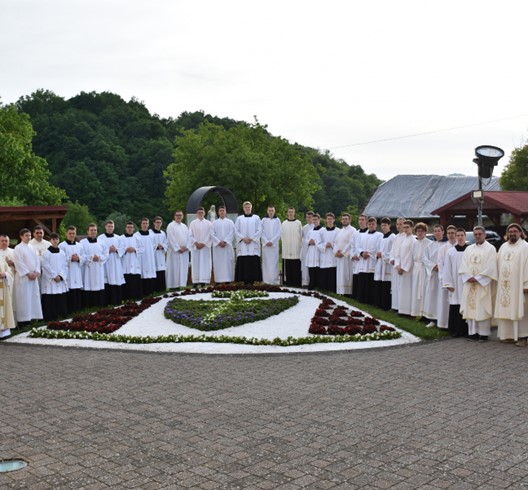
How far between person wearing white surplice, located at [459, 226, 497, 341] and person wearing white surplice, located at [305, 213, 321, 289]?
20.0 ft

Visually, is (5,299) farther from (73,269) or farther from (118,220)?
(118,220)

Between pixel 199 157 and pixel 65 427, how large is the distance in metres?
40.0

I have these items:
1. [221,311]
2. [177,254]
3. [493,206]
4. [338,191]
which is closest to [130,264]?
[177,254]

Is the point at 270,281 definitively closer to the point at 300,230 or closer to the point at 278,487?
the point at 300,230

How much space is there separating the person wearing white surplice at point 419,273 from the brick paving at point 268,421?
3.41 m

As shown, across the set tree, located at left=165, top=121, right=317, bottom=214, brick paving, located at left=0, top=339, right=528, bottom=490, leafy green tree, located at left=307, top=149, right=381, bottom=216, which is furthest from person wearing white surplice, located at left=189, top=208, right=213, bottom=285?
leafy green tree, located at left=307, top=149, right=381, bottom=216

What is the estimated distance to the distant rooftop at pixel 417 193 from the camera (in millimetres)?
60375

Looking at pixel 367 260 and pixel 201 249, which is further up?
pixel 201 249

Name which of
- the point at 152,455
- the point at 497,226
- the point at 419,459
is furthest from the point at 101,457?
the point at 497,226

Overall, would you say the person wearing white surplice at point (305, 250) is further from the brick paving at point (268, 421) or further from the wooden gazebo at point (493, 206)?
the wooden gazebo at point (493, 206)

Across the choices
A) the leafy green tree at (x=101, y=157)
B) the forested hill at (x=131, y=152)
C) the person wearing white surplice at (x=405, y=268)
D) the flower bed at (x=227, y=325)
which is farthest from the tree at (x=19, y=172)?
the person wearing white surplice at (x=405, y=268)

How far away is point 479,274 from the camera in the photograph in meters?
12.5

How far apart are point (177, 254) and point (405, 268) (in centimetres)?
688

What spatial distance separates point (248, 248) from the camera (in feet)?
62.1
